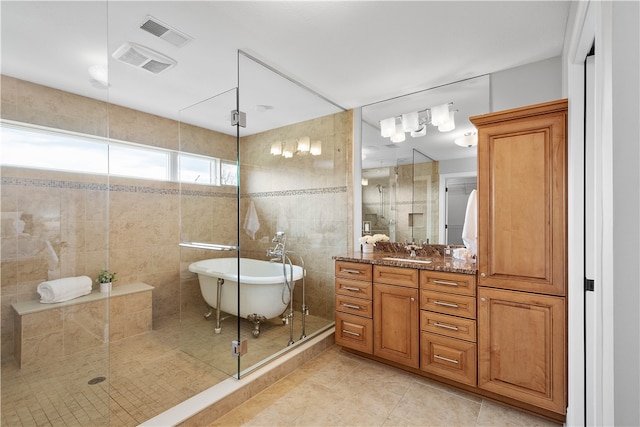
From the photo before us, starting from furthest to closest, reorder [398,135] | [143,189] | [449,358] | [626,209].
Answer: [143,189]
[398,135]
[449,358]
[626,209]

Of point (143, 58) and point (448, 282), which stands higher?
point (143, 58)

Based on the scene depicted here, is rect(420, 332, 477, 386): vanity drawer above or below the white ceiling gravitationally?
below

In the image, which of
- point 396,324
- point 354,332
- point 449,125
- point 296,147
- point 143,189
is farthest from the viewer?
point 143,189

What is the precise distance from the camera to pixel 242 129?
2312 mm

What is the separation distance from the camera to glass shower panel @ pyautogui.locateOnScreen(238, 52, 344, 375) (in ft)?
7.96

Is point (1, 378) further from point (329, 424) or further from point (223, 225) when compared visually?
point (329, 424)

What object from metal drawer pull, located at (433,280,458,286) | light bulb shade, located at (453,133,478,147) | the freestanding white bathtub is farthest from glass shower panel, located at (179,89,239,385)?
light bulb shade, located at (453,133,478,147)

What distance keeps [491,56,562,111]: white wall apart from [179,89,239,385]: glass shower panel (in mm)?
2202

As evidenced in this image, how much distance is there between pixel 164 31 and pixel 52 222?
1442 millimetres

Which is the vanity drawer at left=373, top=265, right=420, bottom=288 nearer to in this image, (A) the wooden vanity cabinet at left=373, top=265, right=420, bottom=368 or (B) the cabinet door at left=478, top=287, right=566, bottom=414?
(A) the wooden vanity cabinet at left=373, top=265, right=420, bottom=368

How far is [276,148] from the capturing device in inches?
106

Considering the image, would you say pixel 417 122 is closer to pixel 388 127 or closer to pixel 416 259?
pixel 388 127

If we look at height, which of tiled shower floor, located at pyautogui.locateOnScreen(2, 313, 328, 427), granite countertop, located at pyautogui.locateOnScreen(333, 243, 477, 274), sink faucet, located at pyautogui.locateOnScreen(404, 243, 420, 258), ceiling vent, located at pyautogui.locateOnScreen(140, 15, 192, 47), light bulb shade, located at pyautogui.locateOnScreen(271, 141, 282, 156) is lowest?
→ tiled shower floor, located at pyautogui.locateOnScreen(2, 313, 328, 427)

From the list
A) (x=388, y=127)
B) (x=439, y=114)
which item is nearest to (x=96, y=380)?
(x=388, y=127)
